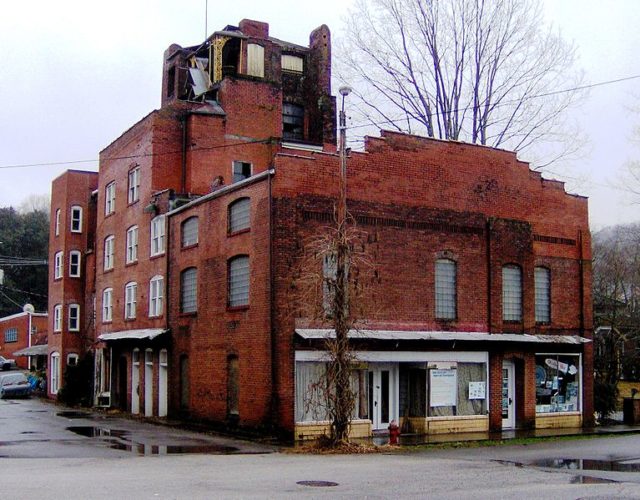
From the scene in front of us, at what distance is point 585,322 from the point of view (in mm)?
34125

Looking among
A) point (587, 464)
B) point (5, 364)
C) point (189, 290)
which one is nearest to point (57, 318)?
point (189, 290)

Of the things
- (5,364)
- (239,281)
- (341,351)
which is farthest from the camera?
(5,364)

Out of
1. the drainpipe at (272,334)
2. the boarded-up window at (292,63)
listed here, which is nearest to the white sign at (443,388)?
the drainpipe at (272,334)

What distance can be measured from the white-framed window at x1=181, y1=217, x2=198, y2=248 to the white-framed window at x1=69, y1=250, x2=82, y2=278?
744 inches

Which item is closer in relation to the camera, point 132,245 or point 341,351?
point 341,351

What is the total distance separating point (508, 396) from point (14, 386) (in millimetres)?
33014

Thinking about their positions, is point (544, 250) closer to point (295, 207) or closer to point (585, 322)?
point (585, 322)

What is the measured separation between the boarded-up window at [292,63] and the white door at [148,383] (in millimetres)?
16712

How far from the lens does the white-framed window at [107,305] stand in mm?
43688

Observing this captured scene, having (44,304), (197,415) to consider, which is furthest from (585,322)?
(44,304)

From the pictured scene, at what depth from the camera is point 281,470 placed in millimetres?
18172

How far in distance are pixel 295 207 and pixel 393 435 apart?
25.3 feet

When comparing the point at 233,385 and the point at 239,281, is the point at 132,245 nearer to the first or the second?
the point at 239,281

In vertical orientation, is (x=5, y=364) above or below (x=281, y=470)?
below
